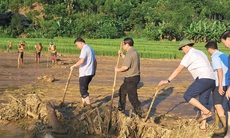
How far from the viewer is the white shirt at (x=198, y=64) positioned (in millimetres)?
6359

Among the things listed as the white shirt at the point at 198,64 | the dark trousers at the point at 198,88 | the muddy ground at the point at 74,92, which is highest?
the white shirt at the point at 198,64

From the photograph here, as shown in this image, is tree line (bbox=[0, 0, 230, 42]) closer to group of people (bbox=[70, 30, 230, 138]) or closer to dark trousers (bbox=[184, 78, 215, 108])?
group of people (bbox=[70, 30, 230, 138])

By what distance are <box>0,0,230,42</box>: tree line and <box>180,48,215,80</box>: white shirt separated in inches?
1408

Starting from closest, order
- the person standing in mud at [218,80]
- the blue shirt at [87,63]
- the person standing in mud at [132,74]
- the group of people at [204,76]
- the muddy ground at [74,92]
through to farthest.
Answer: the group of people at [204,76], the person standing in mud at [218,80], the person standing in mud at [132,74], the muddy ground at [74,92], the blue shirt at [87,63]

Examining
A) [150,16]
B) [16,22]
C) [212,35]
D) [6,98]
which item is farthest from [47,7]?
[6,98]

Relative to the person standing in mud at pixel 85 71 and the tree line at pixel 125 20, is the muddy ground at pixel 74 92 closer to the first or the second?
the person standing in mud at pixel 85 71

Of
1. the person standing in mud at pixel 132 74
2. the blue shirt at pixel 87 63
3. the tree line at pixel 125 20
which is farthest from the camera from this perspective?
the tree line at pixel 125 20

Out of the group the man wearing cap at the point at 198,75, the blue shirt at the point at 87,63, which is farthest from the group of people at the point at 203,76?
the blue shirt at the point at 87,63

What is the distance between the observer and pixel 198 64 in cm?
643

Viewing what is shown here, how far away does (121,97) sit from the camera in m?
7.68

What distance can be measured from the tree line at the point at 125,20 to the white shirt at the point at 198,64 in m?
35.8

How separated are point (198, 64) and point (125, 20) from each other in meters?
49.5

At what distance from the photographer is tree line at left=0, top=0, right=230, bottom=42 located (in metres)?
43.6

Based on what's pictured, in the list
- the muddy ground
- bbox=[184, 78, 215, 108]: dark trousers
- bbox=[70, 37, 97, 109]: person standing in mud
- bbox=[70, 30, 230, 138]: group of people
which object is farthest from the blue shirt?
bbox=[184, 78, 215, 108]: dark trousers
